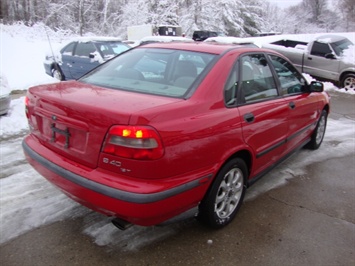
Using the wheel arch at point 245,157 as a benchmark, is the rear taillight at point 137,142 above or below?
above

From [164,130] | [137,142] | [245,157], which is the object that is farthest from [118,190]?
[245,157]

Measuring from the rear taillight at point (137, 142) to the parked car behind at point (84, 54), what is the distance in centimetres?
781

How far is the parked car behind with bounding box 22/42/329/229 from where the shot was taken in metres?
2.22

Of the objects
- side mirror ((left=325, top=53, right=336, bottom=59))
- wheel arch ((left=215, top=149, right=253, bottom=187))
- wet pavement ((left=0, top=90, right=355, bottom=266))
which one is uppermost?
side mirror ((left=325, top=53, right=336, bottom=59))

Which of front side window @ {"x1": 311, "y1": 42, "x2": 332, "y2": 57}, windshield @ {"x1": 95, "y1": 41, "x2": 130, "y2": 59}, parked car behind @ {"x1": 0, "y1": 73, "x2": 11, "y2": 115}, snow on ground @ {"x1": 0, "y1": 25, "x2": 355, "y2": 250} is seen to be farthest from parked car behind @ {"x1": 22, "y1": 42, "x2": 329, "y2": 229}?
front side window @ {"x1": 311, "y1": 42, "x2": 332, "y2": 57}

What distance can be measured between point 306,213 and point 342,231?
379 millimetres

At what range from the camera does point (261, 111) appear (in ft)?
10.3

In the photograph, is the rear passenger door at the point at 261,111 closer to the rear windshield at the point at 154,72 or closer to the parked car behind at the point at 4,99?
the rear windshield at the point at 154,72

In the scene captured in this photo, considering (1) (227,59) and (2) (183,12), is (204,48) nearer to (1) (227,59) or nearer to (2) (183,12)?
(1) (227,59)

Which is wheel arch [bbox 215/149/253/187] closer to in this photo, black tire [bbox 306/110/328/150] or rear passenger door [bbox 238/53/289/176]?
rear passenger door [bbox 238/53/289/176]

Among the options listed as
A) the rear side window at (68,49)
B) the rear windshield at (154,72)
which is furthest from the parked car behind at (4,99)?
the rear side window at (68,49)

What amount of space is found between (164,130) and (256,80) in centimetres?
145

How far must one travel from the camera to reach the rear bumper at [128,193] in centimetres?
220

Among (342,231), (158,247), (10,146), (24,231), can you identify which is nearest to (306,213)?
(342,231)
